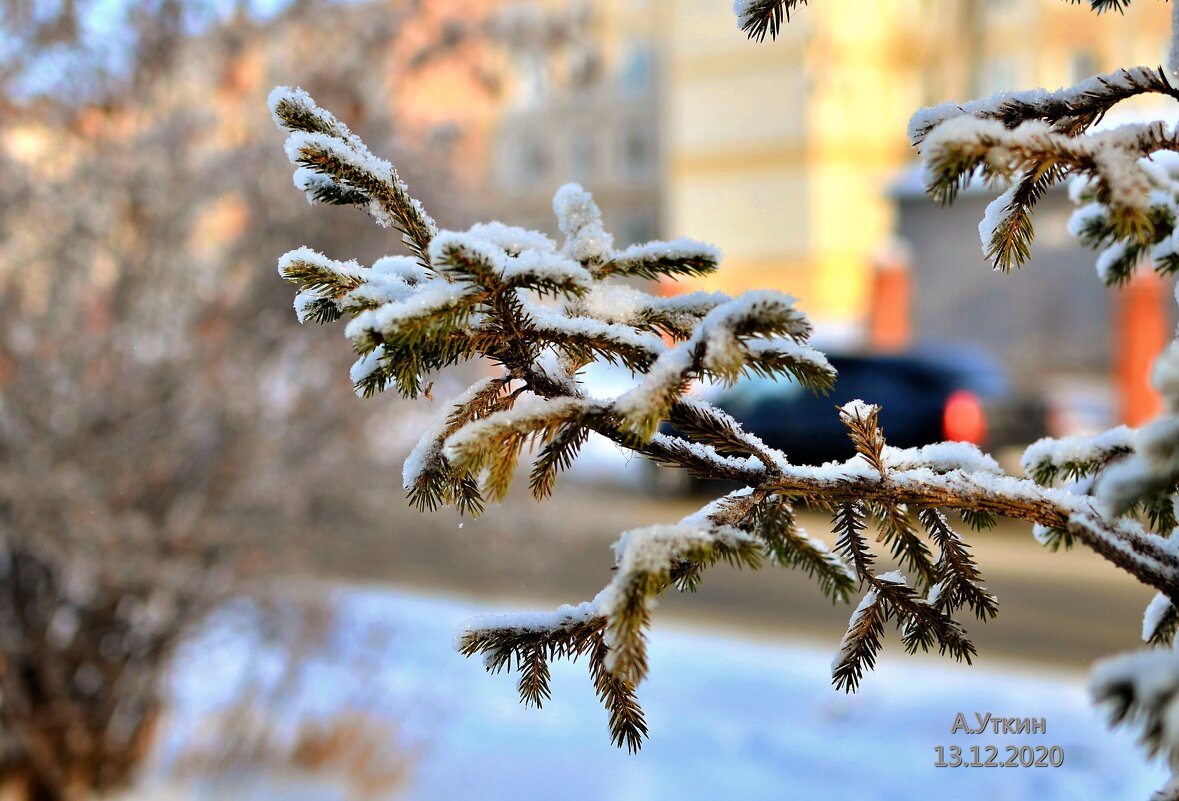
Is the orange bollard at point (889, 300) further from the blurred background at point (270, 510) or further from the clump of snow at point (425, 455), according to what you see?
the clump of snow at point (425, 455)

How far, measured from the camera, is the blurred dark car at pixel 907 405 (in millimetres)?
8297

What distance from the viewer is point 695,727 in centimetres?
468

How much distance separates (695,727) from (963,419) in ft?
14.9

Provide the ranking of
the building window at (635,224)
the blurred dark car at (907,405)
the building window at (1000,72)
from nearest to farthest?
the blurred dark car at (907,405)
the building window at (1000,72)
the building window at (635,224)

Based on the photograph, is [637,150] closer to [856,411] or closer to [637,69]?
[637,69]

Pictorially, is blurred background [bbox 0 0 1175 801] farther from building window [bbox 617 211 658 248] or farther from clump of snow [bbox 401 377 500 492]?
building window [bbox 617 211 658 248]

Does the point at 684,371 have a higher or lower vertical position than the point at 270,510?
lower

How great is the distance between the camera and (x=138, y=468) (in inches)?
144

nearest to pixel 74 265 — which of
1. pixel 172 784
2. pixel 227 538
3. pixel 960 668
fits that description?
pixel 227 538

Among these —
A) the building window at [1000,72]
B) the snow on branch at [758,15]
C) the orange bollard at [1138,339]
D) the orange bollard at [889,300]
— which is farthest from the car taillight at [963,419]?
the building window at [1000,72]

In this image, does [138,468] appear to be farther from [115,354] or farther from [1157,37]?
[1157,37]

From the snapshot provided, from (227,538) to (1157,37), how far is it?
19.7 metres

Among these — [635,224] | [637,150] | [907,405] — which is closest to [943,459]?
[907,405]

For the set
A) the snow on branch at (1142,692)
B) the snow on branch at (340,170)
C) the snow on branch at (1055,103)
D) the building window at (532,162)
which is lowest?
the snow on branch at (1142,692)
